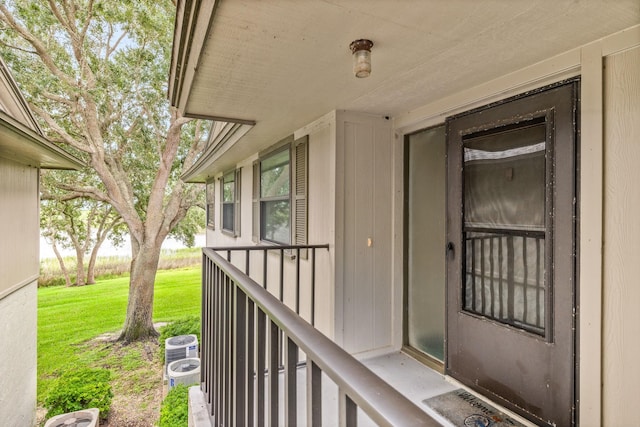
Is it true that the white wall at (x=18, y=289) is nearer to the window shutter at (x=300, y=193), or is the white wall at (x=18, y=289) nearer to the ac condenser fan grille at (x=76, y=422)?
the ac condenser fan grille at (x=76, y=422)

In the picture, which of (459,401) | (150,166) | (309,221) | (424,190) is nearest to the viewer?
(459,401)

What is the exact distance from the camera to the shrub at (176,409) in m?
4.83

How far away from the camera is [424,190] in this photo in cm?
302

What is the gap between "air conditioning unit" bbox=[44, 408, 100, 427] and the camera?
200 inches

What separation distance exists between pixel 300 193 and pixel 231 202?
3892 mm

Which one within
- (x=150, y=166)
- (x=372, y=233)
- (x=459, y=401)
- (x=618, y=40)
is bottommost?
(x=459, y=401)

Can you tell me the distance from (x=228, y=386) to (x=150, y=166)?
425 inches

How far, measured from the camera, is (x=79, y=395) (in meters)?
5.83

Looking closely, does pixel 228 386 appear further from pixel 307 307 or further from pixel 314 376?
pixel 307 307

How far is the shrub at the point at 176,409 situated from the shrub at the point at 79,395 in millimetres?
1425

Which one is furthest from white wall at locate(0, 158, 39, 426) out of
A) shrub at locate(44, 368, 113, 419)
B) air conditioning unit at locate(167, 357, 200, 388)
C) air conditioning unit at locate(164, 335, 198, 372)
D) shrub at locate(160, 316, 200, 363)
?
shrub at locate(160, 316, 200, 363)

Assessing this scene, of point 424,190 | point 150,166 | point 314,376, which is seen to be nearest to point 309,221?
point 424,190

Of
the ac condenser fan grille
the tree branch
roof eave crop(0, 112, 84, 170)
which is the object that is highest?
the tree branch

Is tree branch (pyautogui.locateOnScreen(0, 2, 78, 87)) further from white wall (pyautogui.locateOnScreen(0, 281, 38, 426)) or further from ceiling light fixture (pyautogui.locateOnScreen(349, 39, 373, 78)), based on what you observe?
ceiling light fixture (pyautogui.locateOnScreen(349, 39, 373, 78))
